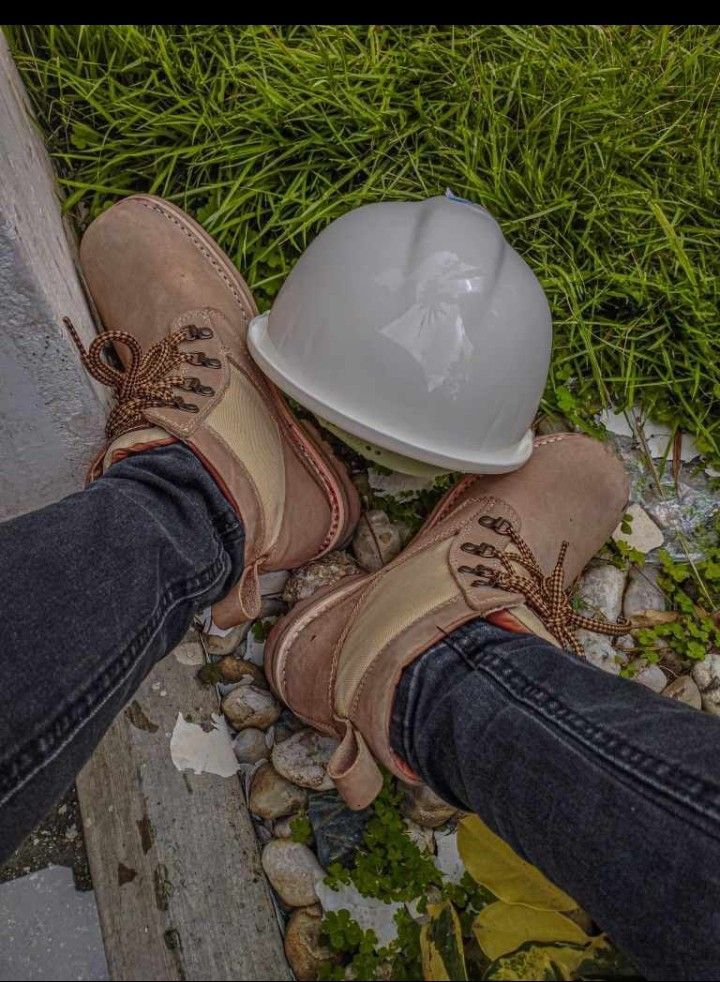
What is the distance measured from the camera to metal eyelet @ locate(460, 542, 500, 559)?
147 cm

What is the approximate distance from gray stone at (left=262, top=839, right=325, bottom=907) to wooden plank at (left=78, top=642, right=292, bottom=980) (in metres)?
0.06

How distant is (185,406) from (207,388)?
7cm

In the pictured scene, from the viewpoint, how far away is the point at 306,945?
1.14 m

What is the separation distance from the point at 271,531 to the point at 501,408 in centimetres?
48

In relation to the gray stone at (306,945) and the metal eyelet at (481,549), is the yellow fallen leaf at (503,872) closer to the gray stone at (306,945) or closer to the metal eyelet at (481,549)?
the gray stone at (306,945)

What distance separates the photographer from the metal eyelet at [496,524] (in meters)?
1.54

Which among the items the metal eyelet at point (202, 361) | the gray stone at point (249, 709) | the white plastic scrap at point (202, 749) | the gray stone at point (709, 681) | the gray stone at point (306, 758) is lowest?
the gray stone at point (709, 681)

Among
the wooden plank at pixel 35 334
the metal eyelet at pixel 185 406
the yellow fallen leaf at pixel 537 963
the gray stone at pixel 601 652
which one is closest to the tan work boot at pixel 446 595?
the gray stone at pixel 601 652

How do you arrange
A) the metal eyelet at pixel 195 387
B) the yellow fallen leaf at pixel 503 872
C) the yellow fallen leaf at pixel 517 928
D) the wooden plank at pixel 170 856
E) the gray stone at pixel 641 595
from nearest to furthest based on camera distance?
the wooden plank at pixel 170 856 → the yellow fallen leaf at pixel 517 928 → the yellow fallen leaf at pixel 503 872 → the metal eyelet at pixel 195 387 → the gray stone at pixel 641 595

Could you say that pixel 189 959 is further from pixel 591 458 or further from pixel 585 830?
pixel 591 458

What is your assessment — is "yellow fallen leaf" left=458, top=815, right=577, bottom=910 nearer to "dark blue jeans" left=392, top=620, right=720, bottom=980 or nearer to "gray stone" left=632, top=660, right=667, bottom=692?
"dark blue jeans" left=392, top=620, right=720, bottom=980

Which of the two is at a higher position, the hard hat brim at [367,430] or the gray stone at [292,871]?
the hard hat brim at [367,430]

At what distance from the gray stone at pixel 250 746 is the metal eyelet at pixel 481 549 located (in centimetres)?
54

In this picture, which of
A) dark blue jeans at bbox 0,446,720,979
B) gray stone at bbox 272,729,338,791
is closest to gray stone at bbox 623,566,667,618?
dark blue jeans at bbox 0,446,720,979
